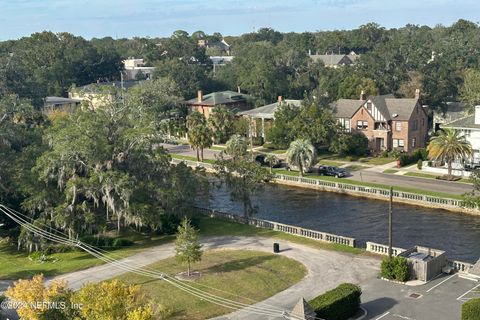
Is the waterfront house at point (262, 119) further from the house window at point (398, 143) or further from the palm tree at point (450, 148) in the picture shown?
the palm tree at point (450, 148)

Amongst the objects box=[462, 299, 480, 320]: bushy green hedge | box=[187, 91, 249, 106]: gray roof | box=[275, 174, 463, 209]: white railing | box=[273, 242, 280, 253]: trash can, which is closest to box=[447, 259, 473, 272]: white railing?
box=[462, 299, 480, 320]: bushy green hedge

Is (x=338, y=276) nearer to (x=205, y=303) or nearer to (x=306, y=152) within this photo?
(x=205, y=303)

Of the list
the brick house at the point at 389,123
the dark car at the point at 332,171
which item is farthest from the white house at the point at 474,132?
the dark car at the point at 332,171

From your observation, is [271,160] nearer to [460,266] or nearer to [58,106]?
[460,266]

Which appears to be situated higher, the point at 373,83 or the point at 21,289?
the point at 373,83

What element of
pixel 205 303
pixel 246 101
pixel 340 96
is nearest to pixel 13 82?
pixel 246 101

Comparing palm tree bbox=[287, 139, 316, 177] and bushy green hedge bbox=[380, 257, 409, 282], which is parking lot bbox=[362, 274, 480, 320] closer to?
bushy green hedge bbox=[380, 257, 409, 282]

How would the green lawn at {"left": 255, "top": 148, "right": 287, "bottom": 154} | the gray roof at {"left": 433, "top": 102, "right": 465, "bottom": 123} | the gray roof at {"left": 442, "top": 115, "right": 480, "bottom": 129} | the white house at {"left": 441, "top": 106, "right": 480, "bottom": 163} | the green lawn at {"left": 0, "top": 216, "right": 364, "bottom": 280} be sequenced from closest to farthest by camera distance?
1. the green lawn at {"left": 0, "top": 216, "right": 364, "bottom": 280}
2. the white house at {"left": 441, "top": 106, "right": 480, "bottom": 163}
3. the gray roof at {"left": 442, "top": 115, "right": 480, "bottom": 129}
4. the green lawn at {"left": 255, "top": 148, "right": 287, "bottom": 154}
5. the gray roof at {"left": 433, "top": 102, "right": 465, "bottom": 123}
